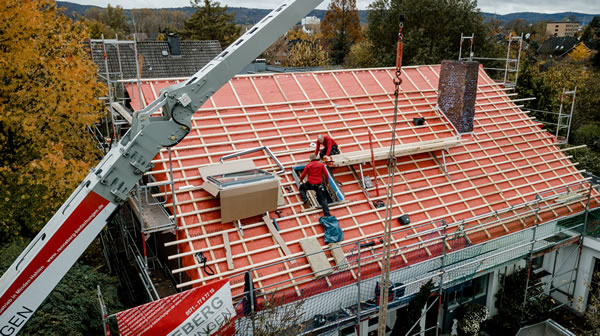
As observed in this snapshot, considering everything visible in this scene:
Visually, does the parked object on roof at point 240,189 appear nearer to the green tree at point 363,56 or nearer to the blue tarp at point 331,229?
the blue tarp at point 331,229

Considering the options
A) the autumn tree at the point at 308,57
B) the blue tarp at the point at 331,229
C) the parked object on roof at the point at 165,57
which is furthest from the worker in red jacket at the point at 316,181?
the autumn tree at the point at 308,57

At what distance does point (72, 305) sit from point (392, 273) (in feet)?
16.1

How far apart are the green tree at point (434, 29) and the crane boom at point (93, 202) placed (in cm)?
2378

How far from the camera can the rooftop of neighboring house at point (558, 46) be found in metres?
53.8

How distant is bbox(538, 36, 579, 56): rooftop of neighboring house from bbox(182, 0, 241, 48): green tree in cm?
4037

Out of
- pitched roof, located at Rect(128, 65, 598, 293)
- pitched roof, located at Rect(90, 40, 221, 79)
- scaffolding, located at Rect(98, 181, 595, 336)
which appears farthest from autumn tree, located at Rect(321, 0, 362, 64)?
scaffolding, located at Rect(98, 181, 595, 336)

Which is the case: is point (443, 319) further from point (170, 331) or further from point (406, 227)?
point (170, 331)

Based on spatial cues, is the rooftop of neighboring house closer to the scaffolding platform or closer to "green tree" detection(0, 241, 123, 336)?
the scaffolding platform

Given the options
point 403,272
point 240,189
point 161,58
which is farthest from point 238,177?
point 161,58

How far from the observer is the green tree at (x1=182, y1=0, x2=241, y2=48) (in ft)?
115

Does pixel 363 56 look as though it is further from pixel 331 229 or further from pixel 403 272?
pixel 403 272

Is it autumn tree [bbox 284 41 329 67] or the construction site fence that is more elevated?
autumn tree [bbox 284 41 329 67]

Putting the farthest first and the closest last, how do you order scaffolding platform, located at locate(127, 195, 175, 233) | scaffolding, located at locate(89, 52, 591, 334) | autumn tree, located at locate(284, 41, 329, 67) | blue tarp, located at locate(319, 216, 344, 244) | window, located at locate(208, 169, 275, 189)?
autumn tree, located at locate(284, 41, 329, 67)
blue tarp, located at locate(319, 216, 344, 244)
window, located at locate(208, 169, 275, 189)
scaffolding platform, located at locate(127, 195, 175, 233)
scaffolding, located at locate(89, 52, 591, 334)

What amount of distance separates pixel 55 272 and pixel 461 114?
8.85 m
